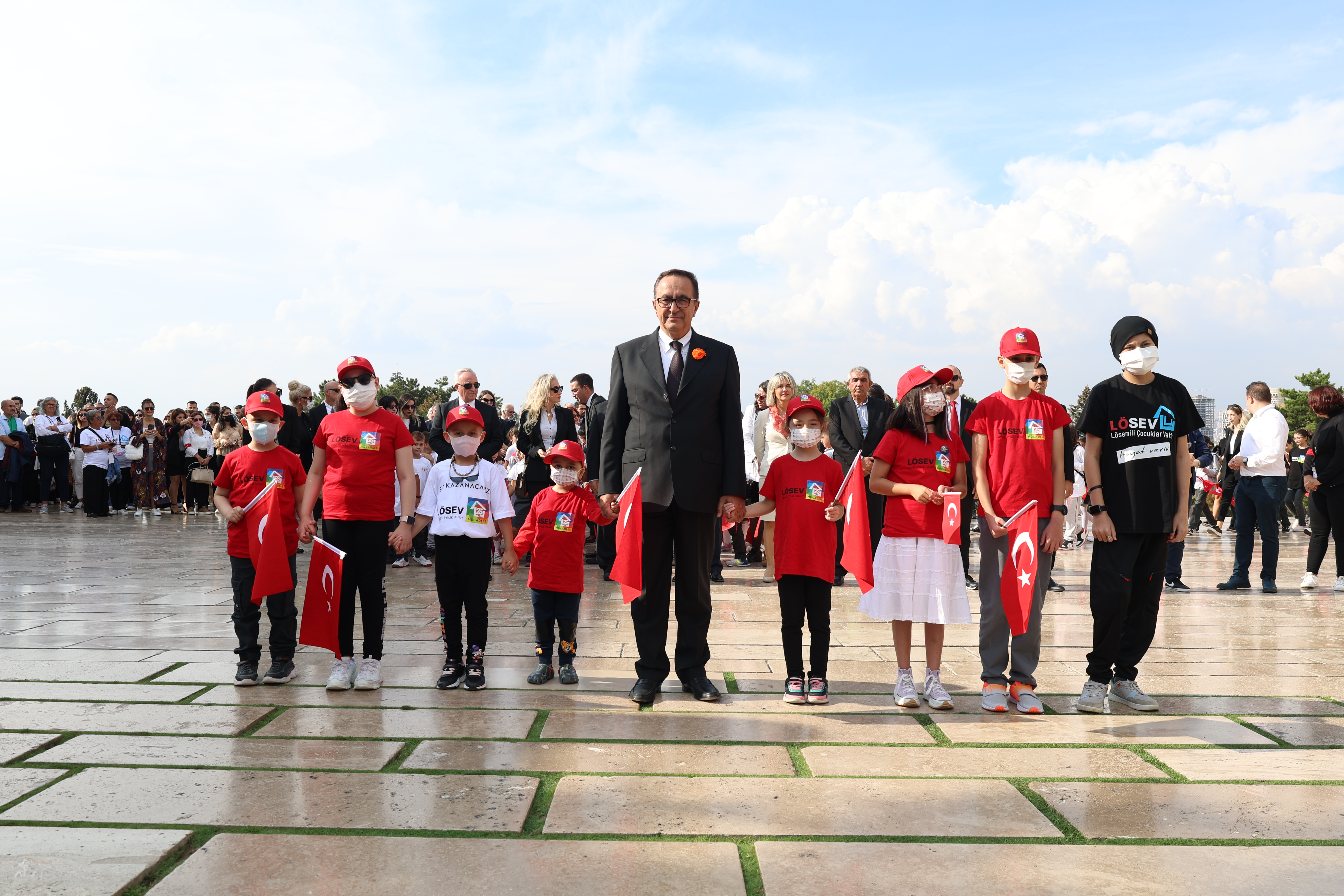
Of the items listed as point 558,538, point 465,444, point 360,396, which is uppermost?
point 360,396

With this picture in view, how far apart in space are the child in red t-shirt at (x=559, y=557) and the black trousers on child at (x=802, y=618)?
98 cm

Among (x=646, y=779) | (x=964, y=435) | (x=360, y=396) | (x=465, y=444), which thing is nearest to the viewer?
(x=646, y=779)

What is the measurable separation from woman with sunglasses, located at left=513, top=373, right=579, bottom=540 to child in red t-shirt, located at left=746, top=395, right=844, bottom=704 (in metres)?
4.06

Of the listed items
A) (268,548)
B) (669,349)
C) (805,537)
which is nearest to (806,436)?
(805,537)

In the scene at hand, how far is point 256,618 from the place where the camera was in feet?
15.9

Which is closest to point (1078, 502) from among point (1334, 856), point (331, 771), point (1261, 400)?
point (1261, 400)

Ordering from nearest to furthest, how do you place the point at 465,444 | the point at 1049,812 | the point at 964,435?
the point at 1049,812
the point at 465,444
the point at 964,435

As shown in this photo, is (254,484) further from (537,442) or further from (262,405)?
(537,442)

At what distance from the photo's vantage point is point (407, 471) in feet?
16.6

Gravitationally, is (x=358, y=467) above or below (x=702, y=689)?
above

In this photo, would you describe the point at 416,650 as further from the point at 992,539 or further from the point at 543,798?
the point at 992,539

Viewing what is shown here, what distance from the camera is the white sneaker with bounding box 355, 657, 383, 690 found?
4.69 metres

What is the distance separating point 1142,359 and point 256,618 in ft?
14.8

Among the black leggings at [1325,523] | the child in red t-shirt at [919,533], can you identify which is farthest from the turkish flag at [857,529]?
the black leggings at [1325,523]
